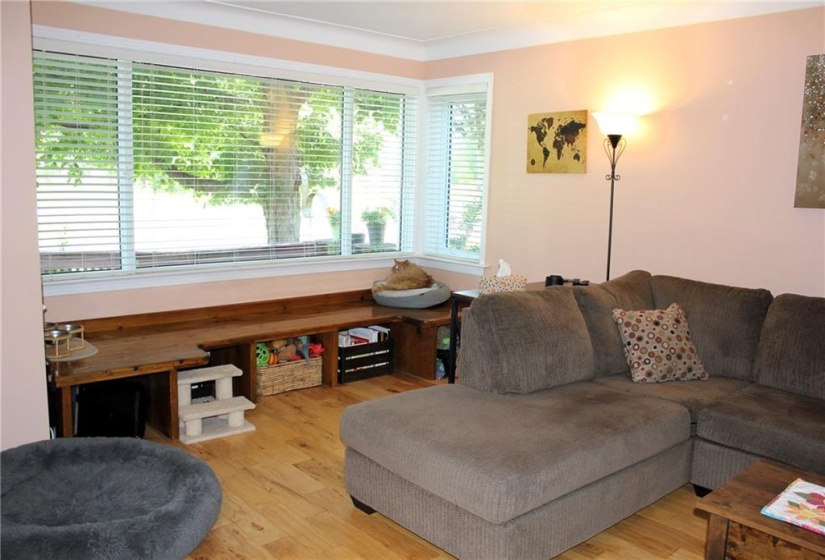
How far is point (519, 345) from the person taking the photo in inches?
126

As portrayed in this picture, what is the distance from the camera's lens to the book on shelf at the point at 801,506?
2.12m

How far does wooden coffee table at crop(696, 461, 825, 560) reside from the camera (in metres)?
2.08

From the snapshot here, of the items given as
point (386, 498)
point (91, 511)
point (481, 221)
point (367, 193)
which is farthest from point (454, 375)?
point (91, 511)

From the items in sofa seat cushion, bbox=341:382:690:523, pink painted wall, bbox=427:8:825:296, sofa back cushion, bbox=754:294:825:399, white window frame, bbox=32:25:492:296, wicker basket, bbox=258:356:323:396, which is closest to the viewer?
sofa seat cushion, bbox=341:382:690:523

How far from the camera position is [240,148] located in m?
4.74

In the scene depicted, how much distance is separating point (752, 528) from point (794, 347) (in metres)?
1.49

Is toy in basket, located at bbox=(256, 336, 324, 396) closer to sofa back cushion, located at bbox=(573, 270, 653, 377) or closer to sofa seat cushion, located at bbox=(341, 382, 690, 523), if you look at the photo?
sofa seat cushion, located at bbox=(341, 382, 690, 523)

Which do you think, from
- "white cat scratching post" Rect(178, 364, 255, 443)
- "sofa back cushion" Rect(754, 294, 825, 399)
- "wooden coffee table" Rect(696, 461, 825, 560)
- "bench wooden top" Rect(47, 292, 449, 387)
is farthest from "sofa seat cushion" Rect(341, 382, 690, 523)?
"bench wooden top" Rect(47, 292, 449, 387)

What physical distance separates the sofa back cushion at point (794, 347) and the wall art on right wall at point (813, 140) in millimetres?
554

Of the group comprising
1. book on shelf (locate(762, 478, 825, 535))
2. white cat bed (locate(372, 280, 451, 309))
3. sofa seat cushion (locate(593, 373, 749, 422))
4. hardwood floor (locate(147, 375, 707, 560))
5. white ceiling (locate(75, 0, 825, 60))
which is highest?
white ceiling (locate(75, 0, 825, 60))

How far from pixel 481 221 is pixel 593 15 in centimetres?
160

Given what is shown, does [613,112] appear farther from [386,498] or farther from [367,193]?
[386,498]

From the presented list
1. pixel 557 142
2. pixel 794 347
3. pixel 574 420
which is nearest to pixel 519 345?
pixel 574 420

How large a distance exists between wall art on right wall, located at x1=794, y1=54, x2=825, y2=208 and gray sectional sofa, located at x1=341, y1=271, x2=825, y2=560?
0.56m
